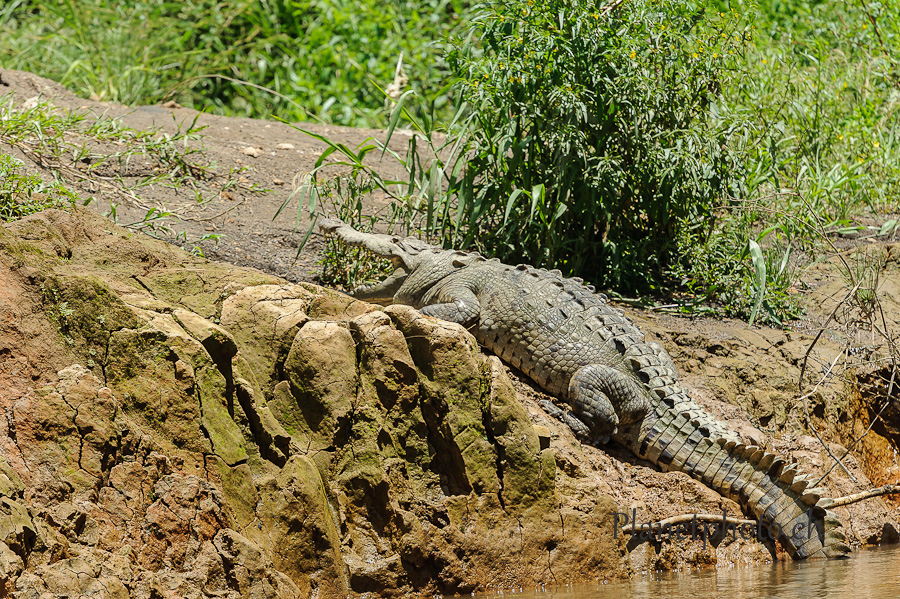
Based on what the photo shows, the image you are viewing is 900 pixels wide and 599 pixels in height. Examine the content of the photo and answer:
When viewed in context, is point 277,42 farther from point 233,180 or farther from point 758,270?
point 758,270

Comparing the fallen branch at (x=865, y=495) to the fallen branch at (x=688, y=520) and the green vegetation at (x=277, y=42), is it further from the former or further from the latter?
the green vegetation at (x=277, y=42)

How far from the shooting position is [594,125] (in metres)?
5.95

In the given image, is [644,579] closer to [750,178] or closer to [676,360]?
[676,360]

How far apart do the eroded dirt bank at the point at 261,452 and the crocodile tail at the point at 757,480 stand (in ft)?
0.32

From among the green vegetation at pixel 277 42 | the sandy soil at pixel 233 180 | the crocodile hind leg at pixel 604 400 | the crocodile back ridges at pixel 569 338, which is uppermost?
the green vegetation at pixel 277 42

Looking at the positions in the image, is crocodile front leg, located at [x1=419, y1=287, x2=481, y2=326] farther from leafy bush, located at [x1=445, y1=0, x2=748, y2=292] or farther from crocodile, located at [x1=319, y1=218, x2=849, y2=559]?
leafy bush, located at [x1=445, y1=0, x2=748, y2=292]

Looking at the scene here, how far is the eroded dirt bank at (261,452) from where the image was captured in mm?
2924

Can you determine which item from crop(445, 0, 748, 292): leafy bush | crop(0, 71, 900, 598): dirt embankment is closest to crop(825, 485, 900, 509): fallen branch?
crop(0, 71, 900, 598): dirt embankment

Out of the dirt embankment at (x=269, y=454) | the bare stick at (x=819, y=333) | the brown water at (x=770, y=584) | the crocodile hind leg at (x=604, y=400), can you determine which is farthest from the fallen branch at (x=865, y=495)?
the crocodile hind leg at (x=604, y=400)

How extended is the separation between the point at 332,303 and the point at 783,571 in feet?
8.06

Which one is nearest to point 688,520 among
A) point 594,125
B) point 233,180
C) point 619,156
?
point 619,156

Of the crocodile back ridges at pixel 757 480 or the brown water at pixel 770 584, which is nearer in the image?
the brown water at pixel 770 584

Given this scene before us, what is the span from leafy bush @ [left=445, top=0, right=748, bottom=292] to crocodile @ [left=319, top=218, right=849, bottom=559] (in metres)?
0.55

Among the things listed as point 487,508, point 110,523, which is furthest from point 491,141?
point 110,523
